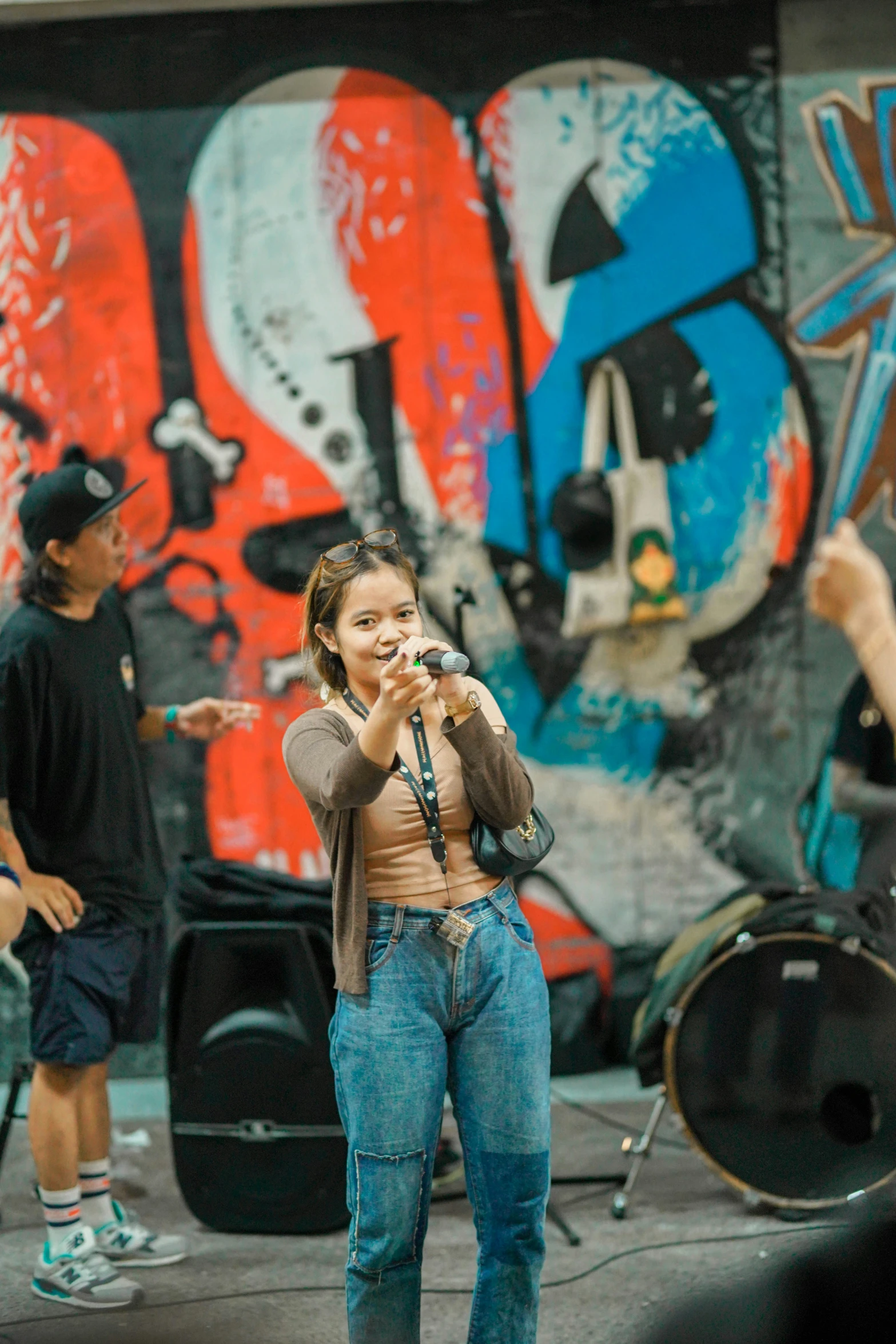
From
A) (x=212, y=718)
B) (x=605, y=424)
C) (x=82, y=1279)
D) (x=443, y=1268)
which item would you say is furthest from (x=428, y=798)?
(x=605, y=424)

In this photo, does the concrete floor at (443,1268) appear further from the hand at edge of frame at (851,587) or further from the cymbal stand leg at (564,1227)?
the hand at edge of frame at (851,587)

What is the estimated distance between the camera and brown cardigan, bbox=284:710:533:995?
2.59 m

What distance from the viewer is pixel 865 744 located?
4.41 m

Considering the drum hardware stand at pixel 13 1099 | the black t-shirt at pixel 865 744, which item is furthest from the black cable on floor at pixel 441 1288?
the black t-shirt at pixel 865 744

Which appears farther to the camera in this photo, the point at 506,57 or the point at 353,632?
the point at 506,57

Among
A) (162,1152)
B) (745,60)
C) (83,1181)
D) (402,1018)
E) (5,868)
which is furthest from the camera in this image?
(745,60)

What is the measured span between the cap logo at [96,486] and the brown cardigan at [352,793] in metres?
→ 1.61

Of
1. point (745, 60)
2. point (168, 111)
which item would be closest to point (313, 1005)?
point (168, 111)

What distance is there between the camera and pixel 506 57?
575 cm

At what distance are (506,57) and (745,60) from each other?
0.97 meters

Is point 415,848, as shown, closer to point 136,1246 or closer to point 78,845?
point 78,845

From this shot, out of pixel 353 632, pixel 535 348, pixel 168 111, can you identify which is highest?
pixel 168 111

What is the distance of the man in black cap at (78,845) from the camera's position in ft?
12.7

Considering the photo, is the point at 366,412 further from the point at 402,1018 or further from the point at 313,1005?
the point at 402,1018
